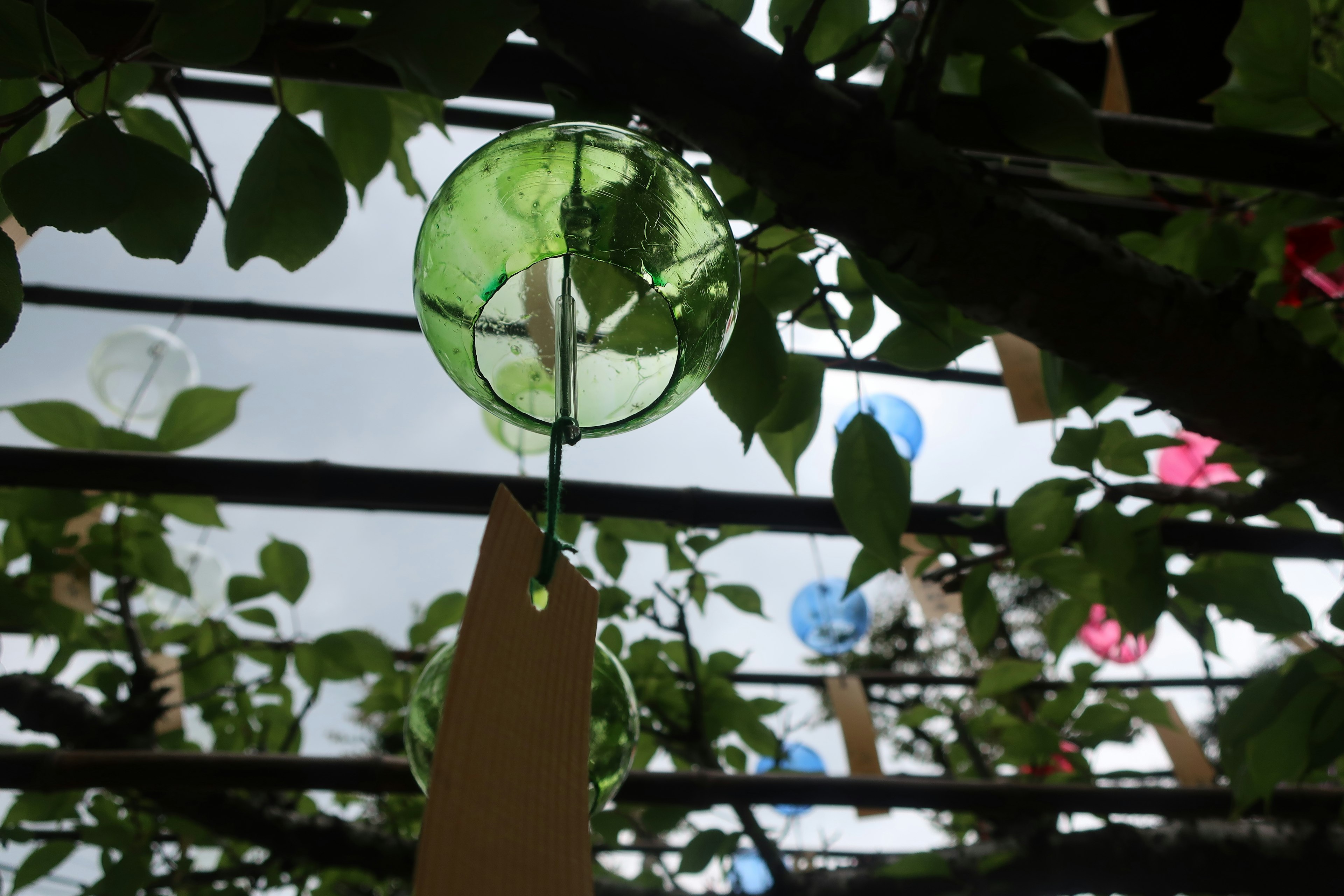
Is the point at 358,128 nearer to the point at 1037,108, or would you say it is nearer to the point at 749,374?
the point at 749,374

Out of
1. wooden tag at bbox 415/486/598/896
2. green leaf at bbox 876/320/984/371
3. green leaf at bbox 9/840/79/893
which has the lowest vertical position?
wooden tag at bbox 415/486/598/896

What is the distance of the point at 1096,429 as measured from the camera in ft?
2.77

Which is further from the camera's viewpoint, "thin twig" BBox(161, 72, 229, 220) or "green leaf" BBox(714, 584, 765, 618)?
"green leaf" BBox(714, 584, 765, 618)

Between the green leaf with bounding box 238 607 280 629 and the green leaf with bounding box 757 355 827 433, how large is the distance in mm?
919

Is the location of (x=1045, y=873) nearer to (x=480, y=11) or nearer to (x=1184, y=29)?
(x=480, y=11)

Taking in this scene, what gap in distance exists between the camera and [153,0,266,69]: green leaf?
373 mm

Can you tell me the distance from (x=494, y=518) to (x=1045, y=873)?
3.93 feet

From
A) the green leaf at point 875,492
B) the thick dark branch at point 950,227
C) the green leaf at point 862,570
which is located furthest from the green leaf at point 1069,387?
the green leaf at point 862,570

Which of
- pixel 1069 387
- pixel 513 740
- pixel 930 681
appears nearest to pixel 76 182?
pixel 513 740

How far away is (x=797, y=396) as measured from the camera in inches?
25.2

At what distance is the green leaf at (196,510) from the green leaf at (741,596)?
69 centimetres

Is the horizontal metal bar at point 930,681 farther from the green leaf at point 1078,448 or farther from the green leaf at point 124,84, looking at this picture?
the green leaf at point 124,84

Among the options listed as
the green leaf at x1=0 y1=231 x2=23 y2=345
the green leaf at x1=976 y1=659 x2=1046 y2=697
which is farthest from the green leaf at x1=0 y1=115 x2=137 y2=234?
the green leaf at x1=976 y1=659 x2=1046 y2=697

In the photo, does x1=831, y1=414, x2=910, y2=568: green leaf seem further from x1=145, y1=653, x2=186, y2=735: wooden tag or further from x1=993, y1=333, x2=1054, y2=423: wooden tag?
x1=145, y1=653, x2=186, y2=735: wooden tag
